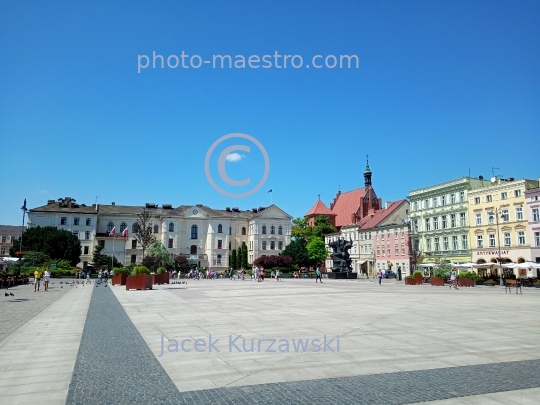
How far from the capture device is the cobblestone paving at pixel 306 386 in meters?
5.80

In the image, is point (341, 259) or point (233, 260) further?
point (233, 260)

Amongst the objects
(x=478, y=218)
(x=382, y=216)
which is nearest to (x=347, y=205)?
(x=382, y=216)

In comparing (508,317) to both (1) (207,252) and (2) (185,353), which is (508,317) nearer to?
(2) (185,353)

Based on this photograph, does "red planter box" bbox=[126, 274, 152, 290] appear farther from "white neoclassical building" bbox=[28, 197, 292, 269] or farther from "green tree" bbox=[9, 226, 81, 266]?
"white neoclassical building" bbox=[28, 197, 292, 269]

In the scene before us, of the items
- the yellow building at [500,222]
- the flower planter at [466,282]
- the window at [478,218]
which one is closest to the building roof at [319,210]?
the yellow building at [500,222]

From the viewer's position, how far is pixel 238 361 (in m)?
7.98

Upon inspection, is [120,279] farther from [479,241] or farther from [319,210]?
[319,210]

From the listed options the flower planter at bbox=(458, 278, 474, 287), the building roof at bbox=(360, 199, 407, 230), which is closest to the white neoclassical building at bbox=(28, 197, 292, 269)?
the building roof at bbox=(360, 199, 407, 230)

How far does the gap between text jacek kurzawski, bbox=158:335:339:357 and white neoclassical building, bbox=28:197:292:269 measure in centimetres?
7888

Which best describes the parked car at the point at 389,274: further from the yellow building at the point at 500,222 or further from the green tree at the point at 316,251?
the green tree at the point at 316,251

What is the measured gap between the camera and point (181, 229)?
8938 cm

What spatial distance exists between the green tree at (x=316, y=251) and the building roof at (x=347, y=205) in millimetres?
17508

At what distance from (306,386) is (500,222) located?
55.6m

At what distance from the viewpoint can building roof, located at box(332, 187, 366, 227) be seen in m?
103
